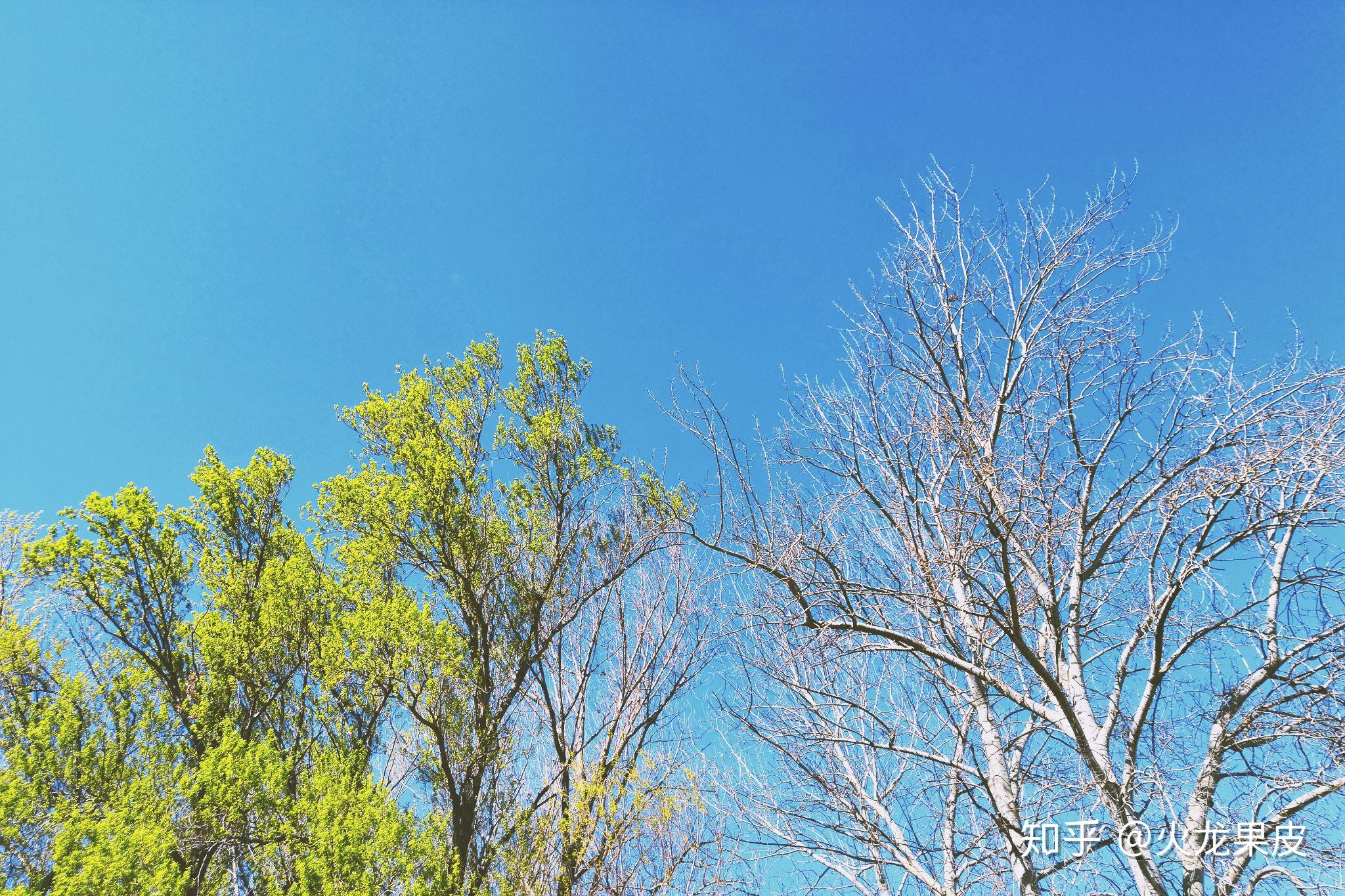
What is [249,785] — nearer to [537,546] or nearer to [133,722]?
[133,722]

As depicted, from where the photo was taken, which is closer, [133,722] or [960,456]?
[960,456]

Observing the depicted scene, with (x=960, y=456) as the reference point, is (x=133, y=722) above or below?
below

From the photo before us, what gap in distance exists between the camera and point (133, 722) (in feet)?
25.7

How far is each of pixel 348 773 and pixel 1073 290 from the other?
27.1 feet

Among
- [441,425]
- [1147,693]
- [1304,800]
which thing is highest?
[441,425]

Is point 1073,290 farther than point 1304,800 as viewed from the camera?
Yes

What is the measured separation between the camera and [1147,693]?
3426 mm

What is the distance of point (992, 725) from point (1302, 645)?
2.00 m

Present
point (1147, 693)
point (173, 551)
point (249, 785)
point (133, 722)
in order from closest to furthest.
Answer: point (1147, 693), point (249, 785), point (133, 722), point (173, 551)

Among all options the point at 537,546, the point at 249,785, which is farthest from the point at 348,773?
the point at 537,546

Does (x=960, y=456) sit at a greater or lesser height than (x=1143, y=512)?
lesser

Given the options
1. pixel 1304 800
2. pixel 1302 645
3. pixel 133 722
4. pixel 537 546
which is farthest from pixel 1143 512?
pixel 133 722

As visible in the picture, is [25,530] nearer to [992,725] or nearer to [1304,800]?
[992,725]

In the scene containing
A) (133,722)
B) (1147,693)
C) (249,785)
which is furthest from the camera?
(133,722)
